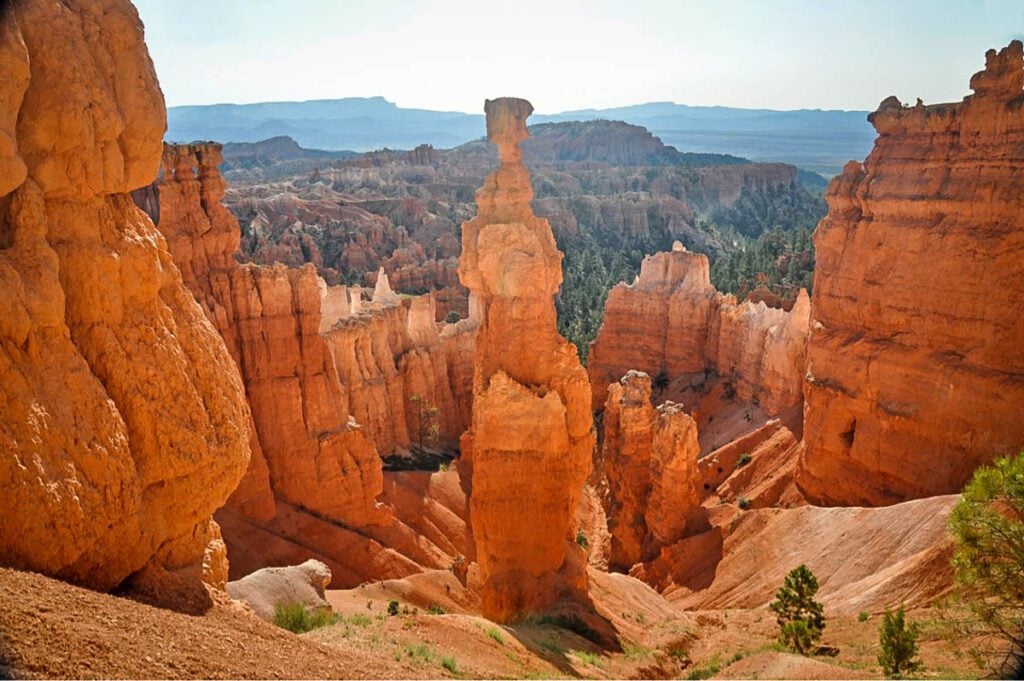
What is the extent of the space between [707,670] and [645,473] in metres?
13.5

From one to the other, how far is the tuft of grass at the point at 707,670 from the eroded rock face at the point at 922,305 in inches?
417

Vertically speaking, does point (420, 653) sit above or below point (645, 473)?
A: above

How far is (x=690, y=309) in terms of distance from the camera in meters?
41.4

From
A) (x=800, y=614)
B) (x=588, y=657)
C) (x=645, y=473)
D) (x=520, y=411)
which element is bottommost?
(x=645, y=473)

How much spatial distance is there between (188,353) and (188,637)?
3142mm

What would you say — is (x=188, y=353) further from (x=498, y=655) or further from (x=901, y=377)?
(x=901, y=377)

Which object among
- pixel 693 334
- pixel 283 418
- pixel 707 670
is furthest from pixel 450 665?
pixel 693 334

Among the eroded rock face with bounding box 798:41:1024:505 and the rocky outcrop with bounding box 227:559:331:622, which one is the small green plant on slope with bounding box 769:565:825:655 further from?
the rocky outcrop with bounding box 227:559:331:622

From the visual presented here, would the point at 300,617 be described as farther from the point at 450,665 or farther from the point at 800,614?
the point at 800,614

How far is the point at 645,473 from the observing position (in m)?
28.7

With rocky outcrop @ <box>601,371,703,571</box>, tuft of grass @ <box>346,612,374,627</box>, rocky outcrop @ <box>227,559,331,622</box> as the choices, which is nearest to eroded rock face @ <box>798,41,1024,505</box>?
rocky outcrop @ <box>601,371,703,571</box>

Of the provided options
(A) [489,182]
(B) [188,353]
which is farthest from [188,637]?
(A) [489,182]

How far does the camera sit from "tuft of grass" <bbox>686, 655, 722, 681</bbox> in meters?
15.1

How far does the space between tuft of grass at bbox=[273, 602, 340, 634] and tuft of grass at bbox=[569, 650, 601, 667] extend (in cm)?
542
